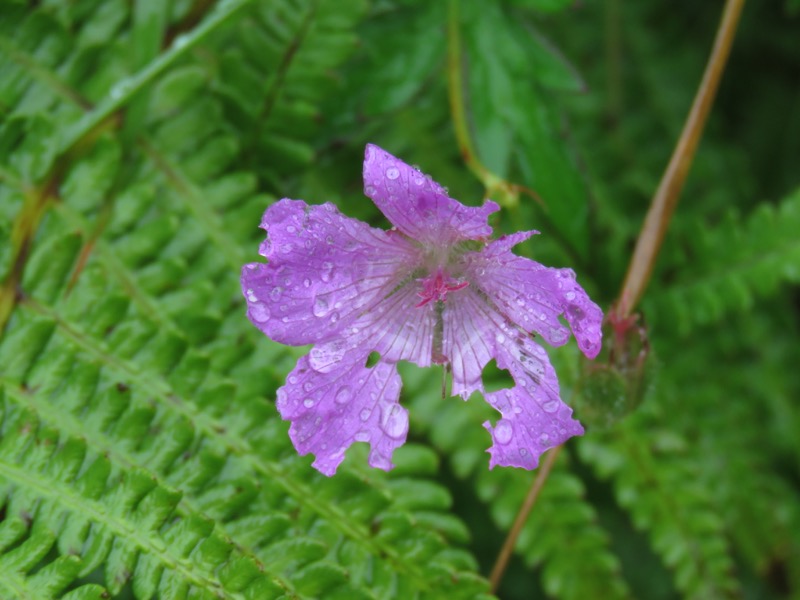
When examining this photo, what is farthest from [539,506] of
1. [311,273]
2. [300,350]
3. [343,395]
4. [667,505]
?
[311,273]

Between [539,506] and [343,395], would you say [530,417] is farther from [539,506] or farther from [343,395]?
[539,506]

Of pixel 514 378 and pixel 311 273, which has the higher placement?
pixel 311 273

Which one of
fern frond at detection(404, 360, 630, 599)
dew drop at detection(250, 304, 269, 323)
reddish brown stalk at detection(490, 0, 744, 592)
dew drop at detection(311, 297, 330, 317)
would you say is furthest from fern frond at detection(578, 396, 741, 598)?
dew drop at detection(250, 304, 269, 323)

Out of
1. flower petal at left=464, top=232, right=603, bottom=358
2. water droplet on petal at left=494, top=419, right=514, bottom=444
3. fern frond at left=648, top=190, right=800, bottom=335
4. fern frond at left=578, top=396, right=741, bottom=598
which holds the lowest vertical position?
fern frond at left=578, top=396, right=741, bottom=598

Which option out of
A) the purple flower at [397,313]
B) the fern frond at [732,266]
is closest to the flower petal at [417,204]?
the purple flower at [397,313]

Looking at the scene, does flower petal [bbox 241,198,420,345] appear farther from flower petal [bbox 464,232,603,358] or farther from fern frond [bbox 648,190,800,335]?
fern frond [bbox 648,190,800,335]

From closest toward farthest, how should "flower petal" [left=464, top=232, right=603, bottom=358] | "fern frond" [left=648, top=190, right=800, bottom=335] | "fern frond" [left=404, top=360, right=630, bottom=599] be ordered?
1. "flower petal" [left=464, top=232, right=603, bottom=358]
2. "fern frond" [left=404, top=360, right=630, bottom=599]
3. "fern frond" [left=648, top=190, right=800, bottom=335]

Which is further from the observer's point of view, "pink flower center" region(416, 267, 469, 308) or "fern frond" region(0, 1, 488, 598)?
"pink flower center" region(416, 267, 469, 308)

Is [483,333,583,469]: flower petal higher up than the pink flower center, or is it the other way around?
the pink flower center
